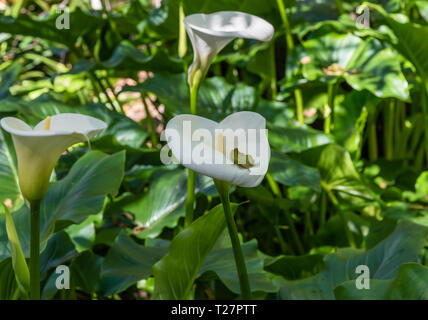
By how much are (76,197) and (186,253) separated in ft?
0.76

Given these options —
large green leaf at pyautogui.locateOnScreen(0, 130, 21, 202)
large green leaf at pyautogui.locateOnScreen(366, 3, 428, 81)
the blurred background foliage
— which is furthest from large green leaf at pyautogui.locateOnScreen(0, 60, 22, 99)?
large green leaf at pyautogui.locateOnScreen(366, 3, 428, 81)

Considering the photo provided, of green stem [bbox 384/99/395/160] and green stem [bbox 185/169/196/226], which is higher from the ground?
green stem [bbox 185/169/196/226]

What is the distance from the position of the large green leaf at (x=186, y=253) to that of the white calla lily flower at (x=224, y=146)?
0.36 feet

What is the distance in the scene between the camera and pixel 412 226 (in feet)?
2.48

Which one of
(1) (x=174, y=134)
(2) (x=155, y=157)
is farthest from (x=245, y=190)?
(1) (x=174, y=134)

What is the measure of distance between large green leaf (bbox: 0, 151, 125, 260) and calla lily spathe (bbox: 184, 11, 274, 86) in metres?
0.19

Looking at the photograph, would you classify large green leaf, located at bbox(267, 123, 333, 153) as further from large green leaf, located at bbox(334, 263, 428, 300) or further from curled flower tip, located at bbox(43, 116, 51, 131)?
curled flower tip, located at bbox(43, 116, 51, 131)

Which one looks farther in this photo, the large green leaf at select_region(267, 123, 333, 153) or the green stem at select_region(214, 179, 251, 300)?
the large green leaf at select_region(267, 123, 333, 153)

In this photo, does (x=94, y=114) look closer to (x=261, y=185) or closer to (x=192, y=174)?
(x=261, y=185)

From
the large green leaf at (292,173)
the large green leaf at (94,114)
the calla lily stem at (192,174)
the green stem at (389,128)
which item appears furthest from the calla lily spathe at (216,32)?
the green stem at (389,128)

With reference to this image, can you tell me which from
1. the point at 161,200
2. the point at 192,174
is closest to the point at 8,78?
the point at 161,200

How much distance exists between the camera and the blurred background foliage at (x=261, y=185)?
735 mm

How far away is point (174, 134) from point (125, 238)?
16.7 inches

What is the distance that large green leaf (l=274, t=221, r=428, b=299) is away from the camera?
718 millimetres
